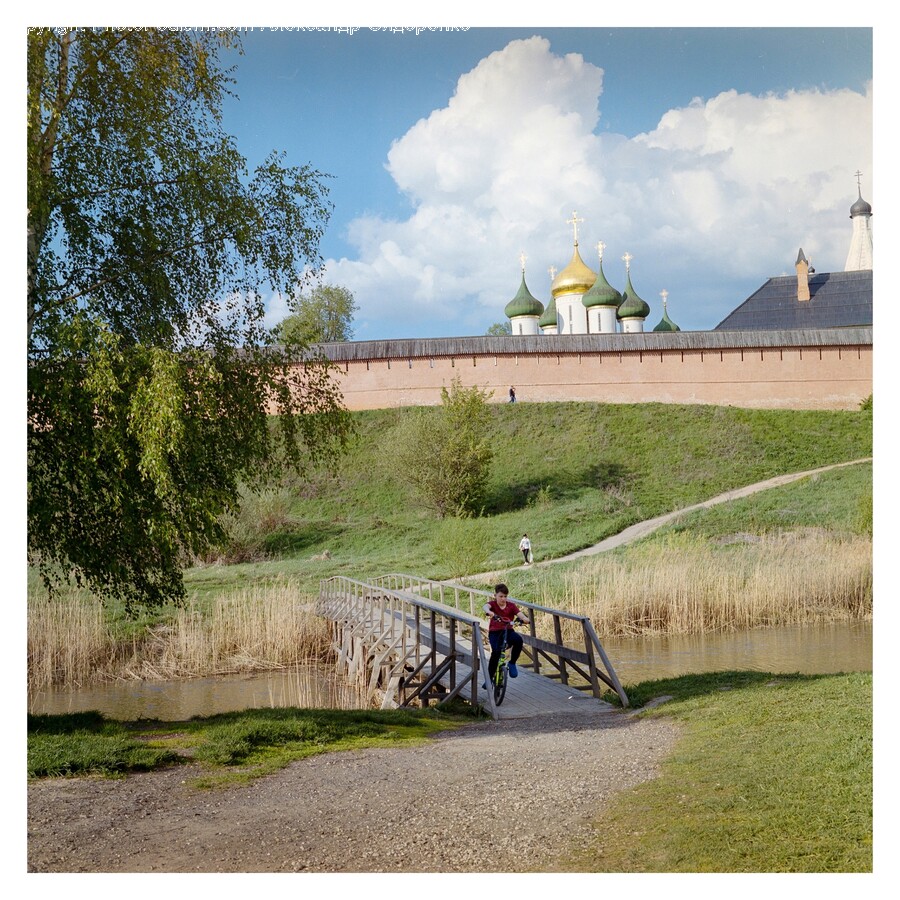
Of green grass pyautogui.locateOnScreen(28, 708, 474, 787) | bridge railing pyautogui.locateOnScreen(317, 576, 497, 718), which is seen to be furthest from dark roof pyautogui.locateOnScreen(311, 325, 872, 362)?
green grass pyautogui.locateOnScreen(28, 708, 474, 787)

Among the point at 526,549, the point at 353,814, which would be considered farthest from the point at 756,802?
the point at 526,549

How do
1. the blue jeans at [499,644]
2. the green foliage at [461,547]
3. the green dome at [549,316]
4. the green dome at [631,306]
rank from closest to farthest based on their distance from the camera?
the blue jeans at [499,644] < the green foliage at [461,547] < the green dome at [631,306] < the green dome at [549,316]

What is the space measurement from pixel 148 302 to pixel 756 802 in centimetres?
437

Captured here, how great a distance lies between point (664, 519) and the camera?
58.6 ft

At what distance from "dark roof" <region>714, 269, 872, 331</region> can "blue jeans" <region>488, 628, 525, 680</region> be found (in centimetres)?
1707

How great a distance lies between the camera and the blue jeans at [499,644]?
6.82 m

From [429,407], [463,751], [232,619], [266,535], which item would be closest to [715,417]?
[429,407]

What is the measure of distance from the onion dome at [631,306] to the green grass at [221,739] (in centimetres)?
2432

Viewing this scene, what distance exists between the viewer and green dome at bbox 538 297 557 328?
31458 mm

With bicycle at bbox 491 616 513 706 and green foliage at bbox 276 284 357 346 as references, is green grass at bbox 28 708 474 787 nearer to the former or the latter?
bicycle at bbox 491 616 513 706

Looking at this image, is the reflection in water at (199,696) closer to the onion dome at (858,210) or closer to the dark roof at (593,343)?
the onion dome at (858,210)

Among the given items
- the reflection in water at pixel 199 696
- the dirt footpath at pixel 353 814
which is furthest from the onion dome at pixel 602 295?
the dirt footpath at pixel 353 814

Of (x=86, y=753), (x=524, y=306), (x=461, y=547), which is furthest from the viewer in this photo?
(x=524, y=306)

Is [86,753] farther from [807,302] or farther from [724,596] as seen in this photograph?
[807,302]
